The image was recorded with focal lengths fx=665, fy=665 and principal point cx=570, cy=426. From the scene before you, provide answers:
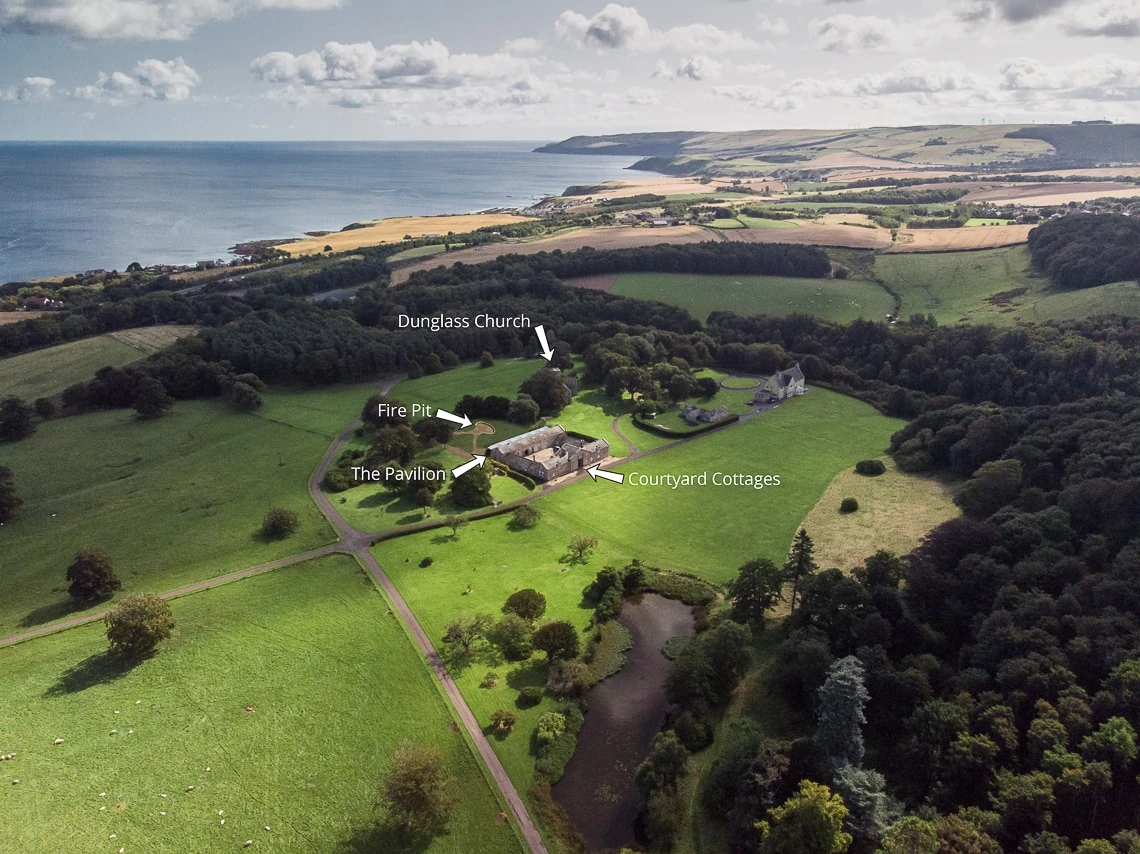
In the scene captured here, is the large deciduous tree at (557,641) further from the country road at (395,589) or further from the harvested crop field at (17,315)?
the harvested crop field at (17,315)

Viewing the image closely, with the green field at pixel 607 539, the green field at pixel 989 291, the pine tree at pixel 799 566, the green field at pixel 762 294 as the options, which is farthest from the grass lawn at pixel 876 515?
the green field at pixel 762 294

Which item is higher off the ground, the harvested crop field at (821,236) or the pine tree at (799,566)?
the harvested crop field at (821,236)

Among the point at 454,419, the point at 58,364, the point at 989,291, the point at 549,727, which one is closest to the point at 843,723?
the point at 549,727

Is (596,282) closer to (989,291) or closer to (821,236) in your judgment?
(821,236)

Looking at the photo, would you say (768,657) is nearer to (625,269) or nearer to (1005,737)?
(1005,737)

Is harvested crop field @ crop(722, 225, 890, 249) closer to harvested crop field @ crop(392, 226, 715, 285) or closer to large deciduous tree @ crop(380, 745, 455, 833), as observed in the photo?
harvested crop field @ crop(392, 226, 715, 285)

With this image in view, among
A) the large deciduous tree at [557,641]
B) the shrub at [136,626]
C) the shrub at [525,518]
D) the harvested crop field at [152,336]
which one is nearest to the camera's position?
the shrub at [136,626]

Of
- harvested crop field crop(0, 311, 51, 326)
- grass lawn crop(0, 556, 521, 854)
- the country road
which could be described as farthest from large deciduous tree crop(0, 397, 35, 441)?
harvested crop field crop(0, 311, 51, 326)
